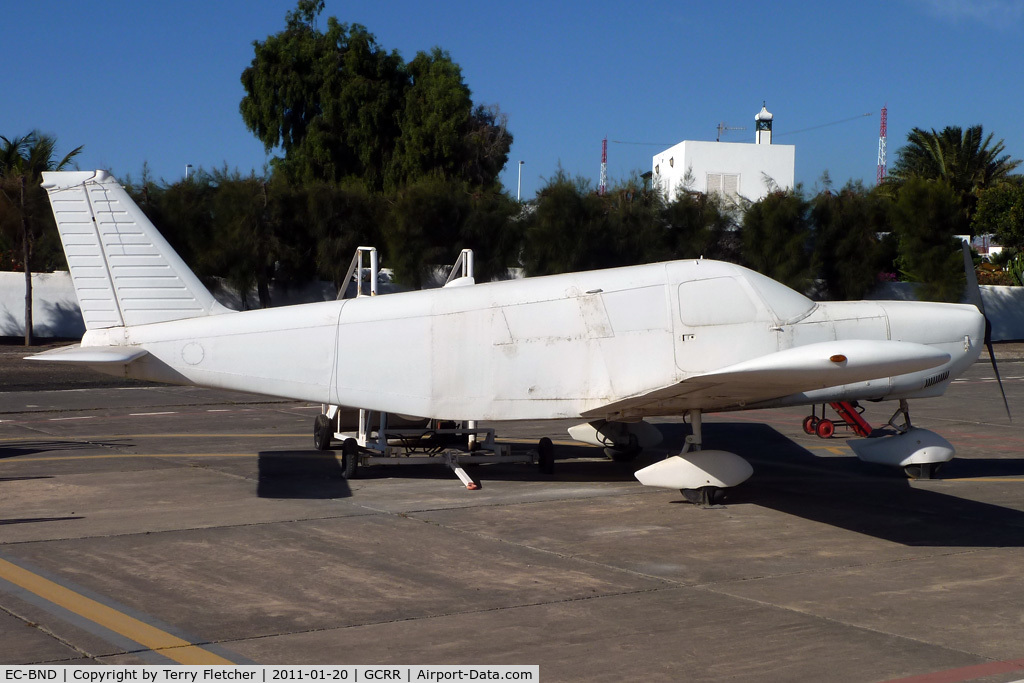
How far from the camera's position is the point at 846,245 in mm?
38031

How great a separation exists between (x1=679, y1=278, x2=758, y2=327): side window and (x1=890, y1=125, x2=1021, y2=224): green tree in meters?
53.8

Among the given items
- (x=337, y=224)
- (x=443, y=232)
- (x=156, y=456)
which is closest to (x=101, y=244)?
(x=156, y=456)

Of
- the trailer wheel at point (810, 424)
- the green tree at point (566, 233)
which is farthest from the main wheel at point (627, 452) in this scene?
the green tree at point (566, 233)

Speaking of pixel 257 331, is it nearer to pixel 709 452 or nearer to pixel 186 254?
pixel 709 452

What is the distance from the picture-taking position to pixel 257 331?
1092 centimetres

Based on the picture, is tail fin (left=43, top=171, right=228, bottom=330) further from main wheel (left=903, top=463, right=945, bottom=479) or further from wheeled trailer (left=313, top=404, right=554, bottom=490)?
main wheel (left=903, top=463, right=945, bottom=479)

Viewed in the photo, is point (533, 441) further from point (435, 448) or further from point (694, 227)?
point (694, 227)

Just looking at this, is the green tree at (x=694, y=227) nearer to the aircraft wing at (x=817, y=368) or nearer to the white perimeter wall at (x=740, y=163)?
the white perimeter wall at (x=740, y=163)

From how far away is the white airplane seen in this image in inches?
419

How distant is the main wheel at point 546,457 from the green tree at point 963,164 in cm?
5348

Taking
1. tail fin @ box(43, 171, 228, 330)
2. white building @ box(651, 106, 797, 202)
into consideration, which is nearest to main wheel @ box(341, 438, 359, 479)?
tail fin @ box(43, 171, 228, 330)

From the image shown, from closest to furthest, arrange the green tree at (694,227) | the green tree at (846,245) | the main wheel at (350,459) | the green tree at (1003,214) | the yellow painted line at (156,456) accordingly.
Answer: the main wheel at (350,459), the yellow painted line at (156,456), the green tree at (694,227), the green tree at (846,245), the green tree at (1003,214)

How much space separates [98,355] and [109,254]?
1183 mm

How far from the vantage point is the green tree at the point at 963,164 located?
59812 millimetres
